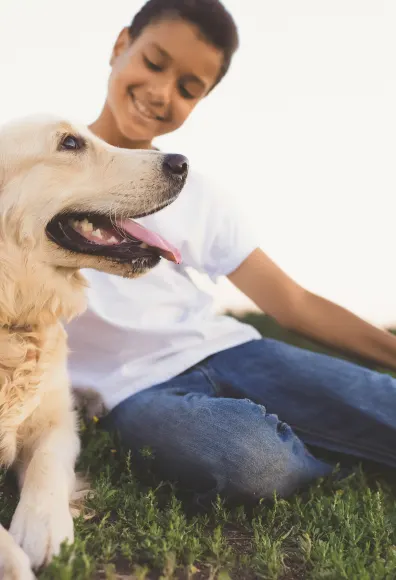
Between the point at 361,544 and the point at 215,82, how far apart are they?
2.43m

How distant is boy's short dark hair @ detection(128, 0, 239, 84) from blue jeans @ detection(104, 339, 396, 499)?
62.8 inches

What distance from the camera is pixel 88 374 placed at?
8.88 feet

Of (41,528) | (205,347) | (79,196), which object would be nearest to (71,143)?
(79,196)

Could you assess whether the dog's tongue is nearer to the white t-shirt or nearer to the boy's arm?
the white t-shirt

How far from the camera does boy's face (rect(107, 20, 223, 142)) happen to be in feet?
9.55

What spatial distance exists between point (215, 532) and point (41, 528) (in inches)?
22.7

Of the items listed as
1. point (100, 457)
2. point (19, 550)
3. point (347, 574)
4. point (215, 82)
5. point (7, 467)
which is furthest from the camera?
point (215, 82)

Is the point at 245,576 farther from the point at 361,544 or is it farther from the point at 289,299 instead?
the point at 289,299

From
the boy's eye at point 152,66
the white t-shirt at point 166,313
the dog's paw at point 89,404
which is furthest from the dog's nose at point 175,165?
the dog's paw at point 89,404

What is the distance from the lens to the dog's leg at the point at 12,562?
148cm

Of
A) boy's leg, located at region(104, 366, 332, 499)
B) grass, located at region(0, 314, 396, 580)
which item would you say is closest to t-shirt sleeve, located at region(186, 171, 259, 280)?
boy's leg, located at region(104, 366, 332, 499)

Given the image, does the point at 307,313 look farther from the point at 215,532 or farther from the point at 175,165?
the point at 215,532

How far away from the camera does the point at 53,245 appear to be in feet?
7.11

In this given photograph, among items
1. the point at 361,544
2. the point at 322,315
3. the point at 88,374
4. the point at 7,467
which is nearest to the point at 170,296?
the point at 88,374
